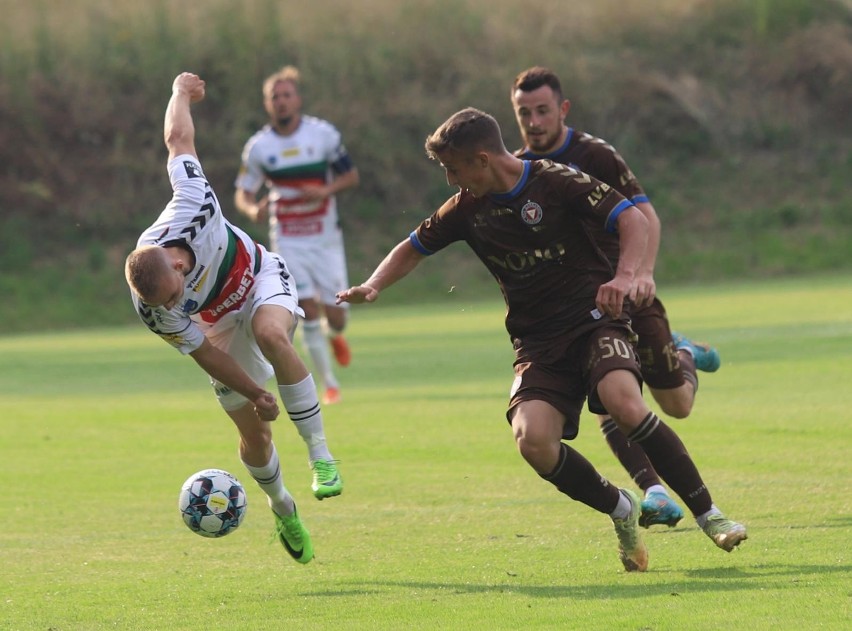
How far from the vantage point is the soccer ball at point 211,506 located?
21.8ft

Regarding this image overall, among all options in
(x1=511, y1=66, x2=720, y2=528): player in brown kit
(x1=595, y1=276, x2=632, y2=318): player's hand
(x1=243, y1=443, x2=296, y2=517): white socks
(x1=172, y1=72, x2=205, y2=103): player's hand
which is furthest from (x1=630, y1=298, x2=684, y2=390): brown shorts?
(x1=172, y1=72, x2=205, y2=103): player's hand

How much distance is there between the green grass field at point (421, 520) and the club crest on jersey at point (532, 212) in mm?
1462

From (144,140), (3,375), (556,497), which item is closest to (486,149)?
(556,497)

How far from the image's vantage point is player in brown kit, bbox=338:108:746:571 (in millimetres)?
6070

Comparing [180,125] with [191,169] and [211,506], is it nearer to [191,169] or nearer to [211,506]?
[191,169]

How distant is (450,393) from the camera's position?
13188 mm

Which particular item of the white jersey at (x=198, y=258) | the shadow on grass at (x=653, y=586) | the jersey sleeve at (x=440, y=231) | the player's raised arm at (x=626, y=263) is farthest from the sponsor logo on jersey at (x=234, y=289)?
the player's raised arm at (x=626, y=263)

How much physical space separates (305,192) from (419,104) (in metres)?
21.0

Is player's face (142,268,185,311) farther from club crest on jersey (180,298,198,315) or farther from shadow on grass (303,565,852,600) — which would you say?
shadow on grass (303,565,852,600)

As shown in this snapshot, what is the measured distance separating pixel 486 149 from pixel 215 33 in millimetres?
29350

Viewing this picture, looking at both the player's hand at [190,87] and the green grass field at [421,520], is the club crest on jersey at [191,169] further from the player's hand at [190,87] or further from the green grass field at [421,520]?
the green grass field at [421,520]

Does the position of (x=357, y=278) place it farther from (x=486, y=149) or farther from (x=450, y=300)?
(x=486, y=149)

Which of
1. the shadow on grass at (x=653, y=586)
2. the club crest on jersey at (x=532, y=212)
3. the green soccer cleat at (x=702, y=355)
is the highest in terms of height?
the club crest on jersey at (x=532, y=212)

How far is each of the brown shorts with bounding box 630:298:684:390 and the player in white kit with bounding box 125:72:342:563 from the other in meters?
1.69
